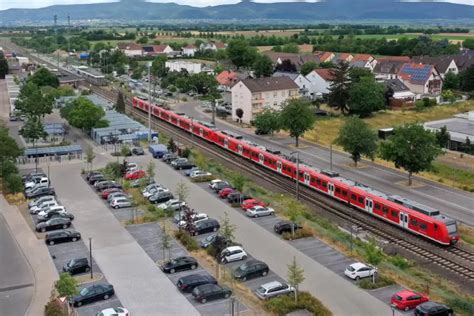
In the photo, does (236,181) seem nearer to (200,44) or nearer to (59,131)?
(59,131)

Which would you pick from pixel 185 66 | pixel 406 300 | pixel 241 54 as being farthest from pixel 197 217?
pixel 241 54

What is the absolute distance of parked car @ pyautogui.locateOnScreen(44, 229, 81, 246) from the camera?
22.6m

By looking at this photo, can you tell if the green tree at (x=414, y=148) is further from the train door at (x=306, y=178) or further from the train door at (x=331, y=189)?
the train door at (x=306, y=178)

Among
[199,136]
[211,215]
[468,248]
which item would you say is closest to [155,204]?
[211,215]

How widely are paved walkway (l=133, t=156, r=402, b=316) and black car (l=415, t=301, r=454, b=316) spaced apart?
2.96ft

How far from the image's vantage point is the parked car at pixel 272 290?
17531 mm

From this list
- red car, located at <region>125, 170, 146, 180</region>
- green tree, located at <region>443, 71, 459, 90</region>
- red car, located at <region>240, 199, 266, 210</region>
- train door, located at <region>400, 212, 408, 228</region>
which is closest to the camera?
train door, located at <region>400, 212, 408, 228</region>

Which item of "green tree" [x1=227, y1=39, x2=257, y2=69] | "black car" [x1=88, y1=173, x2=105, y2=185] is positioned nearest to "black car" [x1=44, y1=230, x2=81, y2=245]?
"black car" [x1=88, y1=173, x2=105, y2=185]

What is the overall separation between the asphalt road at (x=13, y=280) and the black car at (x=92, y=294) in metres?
1.53

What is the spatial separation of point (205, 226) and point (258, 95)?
2876 cm

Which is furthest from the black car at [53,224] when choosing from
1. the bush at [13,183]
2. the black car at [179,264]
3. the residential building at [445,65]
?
the residential building at [445,65]

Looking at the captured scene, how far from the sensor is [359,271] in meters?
18.8

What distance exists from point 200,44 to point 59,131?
80.0 metres

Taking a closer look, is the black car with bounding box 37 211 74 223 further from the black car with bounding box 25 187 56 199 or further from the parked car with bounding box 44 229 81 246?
the black car with bounding box 25 187 56 199
